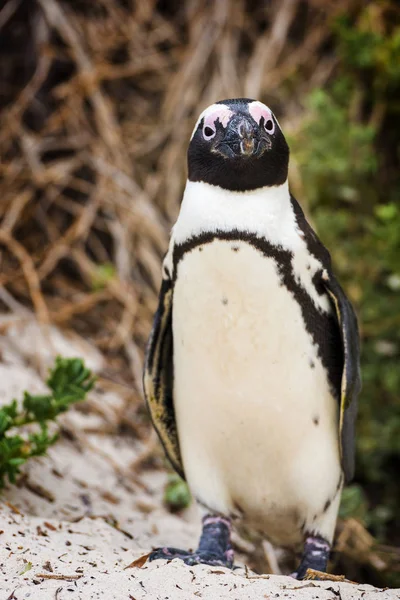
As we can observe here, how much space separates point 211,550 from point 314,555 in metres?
0.29

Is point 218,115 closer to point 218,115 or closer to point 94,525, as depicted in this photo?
point 218,115

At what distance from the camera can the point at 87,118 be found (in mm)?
4176

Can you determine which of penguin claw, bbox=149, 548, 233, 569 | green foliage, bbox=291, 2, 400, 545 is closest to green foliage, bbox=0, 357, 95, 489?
penguin claw, bbox=149, 548, 233, 569

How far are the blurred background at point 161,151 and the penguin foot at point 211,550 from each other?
1087 mm

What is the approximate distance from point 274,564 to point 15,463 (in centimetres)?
117

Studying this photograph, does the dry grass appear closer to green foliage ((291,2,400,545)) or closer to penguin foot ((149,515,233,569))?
green foliage ((291,2,400,545))

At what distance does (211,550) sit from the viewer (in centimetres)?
207

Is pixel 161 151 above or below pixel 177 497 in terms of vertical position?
above

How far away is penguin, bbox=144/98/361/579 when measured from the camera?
191 cm

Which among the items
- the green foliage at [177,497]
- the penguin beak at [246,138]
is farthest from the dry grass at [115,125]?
the penguin beak at [246,138]

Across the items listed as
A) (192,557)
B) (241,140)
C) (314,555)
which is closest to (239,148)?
(241,140)

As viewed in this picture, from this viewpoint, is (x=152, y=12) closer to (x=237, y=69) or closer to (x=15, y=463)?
(x=237, y=69)

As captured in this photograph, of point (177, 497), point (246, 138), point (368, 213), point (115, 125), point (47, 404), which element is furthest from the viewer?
point (115, 125)

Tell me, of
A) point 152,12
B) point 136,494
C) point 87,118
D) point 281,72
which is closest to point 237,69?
point 281,72
